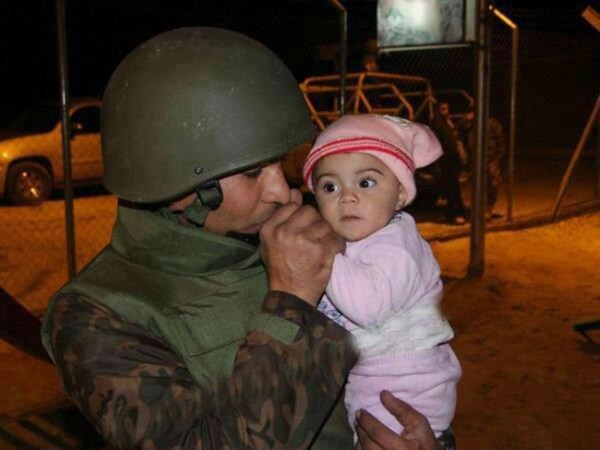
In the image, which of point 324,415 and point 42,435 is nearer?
point 324,415

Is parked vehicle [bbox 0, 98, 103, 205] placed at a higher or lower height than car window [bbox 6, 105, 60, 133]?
lower

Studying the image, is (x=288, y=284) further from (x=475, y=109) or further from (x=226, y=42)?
(x=475, y=109)

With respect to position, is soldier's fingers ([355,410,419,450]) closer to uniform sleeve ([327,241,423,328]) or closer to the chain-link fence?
uniform sleeve ([327,241,423,328])

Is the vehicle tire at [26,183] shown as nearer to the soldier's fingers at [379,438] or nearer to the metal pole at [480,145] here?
the metal pole at [480,145]

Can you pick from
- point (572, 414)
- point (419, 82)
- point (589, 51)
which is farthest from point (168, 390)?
point (589, 51)

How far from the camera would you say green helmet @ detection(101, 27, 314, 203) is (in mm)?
1879

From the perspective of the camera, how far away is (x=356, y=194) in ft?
7.00

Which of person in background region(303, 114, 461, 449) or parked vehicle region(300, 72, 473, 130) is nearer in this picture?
person in background region(303, 114, 461, 449)

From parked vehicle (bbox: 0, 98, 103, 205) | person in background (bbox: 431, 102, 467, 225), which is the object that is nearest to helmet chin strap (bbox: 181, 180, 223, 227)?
person in background (bbox: 431, 102, 467, 225)


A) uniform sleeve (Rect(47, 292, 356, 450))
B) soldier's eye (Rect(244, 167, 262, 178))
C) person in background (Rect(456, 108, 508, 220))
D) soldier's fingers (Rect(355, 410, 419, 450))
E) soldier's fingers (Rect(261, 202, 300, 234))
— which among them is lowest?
person in background (Rect(456, 108, 508, 220))

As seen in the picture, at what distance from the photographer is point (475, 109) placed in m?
7.55

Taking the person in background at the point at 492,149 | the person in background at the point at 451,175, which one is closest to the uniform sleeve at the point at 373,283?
the person in background at the point at 451,175

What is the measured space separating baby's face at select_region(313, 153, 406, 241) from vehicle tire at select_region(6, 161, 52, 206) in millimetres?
11504

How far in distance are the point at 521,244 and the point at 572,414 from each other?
5.12 metres
